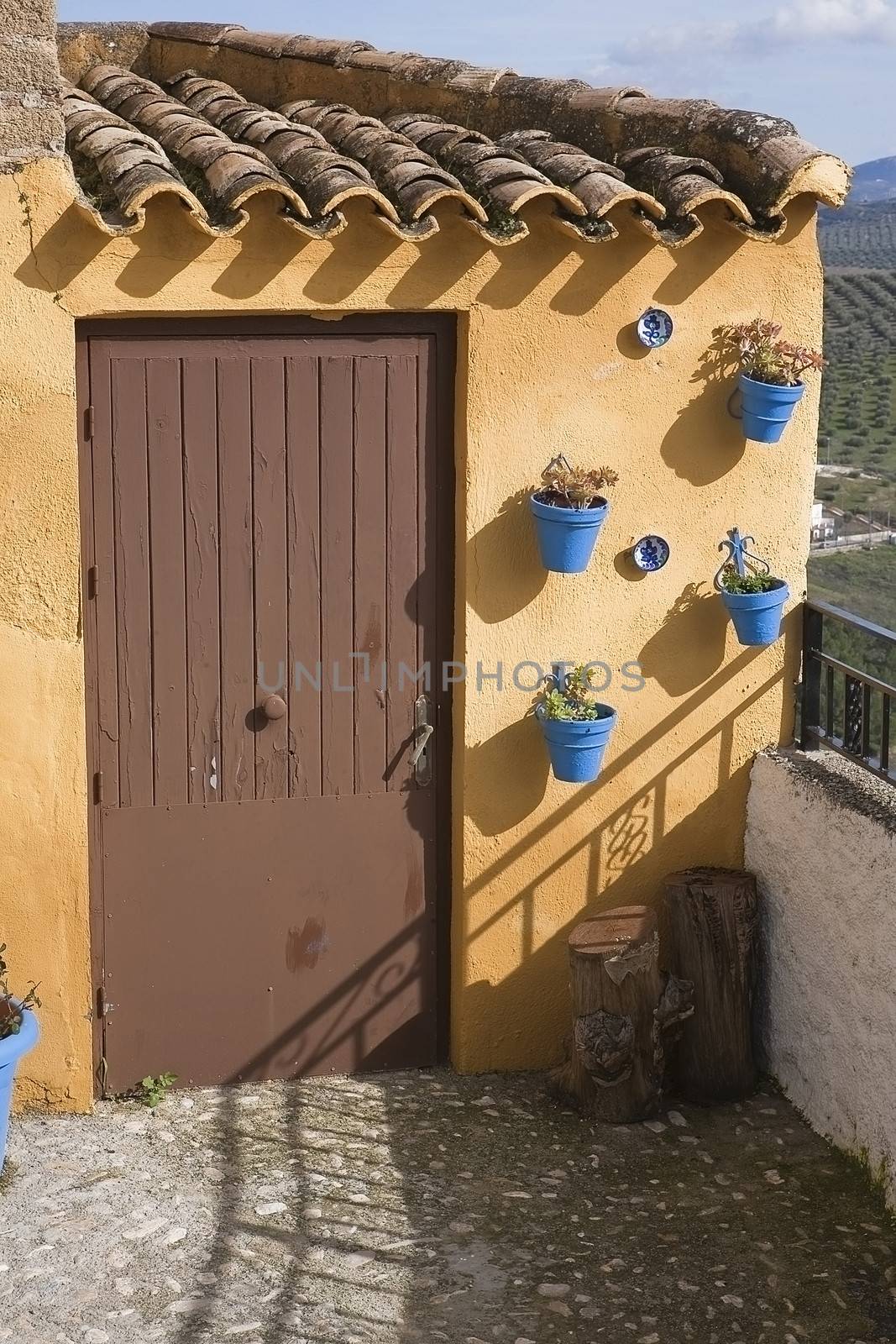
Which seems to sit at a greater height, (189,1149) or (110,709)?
(110,709)

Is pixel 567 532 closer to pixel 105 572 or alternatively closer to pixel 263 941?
pixel 105 572

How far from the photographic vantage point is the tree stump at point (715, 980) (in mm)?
5820

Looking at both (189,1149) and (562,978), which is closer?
(189,1149)

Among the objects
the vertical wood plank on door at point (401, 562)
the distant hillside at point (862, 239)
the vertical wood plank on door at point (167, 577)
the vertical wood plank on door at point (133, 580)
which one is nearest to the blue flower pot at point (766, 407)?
the vertical wood plank on door at point (401, 562)

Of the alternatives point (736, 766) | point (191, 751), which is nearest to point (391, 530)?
point (191, 751)

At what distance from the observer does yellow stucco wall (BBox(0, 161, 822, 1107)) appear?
5.14 m

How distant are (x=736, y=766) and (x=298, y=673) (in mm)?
1746

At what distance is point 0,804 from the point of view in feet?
17.6

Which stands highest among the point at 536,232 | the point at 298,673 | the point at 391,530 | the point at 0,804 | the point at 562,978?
the point at 536,232

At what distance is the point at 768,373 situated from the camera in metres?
5.61

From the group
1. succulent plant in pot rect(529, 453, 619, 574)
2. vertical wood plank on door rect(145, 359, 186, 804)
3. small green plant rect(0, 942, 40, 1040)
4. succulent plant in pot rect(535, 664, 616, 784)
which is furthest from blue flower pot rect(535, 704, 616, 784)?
small green plant rect(0, 942, 40, 1040)

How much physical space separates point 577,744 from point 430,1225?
1.71m

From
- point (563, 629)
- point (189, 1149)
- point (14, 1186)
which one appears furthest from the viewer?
point (563, 629)

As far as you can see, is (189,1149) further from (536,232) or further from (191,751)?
(536,232)
